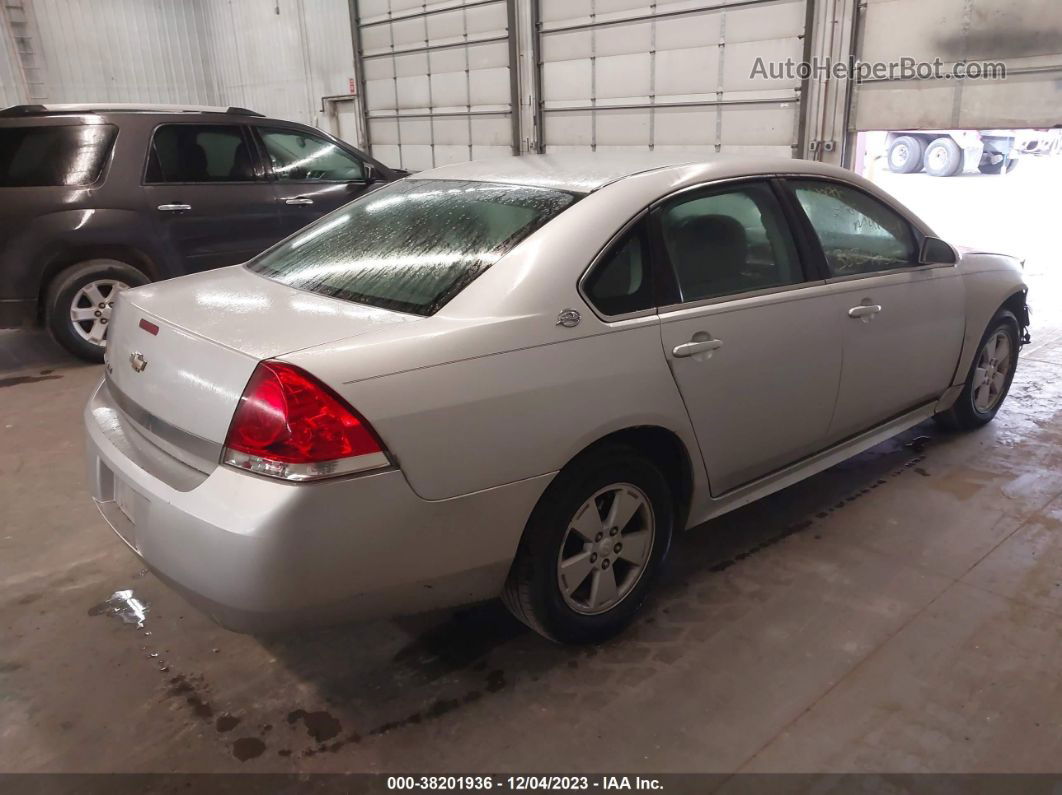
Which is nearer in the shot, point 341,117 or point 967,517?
point 967,517

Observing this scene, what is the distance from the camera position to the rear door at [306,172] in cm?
594

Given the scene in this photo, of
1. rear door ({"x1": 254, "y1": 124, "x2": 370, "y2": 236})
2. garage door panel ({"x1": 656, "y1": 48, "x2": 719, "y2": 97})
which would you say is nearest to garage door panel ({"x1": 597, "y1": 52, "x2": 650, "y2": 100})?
garage door panel ({"x1": 656, "y1": 48, "x2": 719, "y2": 97})

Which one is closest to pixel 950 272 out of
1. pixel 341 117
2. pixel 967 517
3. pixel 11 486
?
pixel 967 517

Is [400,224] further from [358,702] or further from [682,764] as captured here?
[682,764]

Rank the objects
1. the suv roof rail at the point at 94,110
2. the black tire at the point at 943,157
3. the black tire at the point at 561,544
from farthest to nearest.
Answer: the black tire at the point at 943,157, the suv roof rail at the point at 94,110, the black tire at the point at 561,544

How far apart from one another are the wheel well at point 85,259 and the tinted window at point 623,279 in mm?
4337

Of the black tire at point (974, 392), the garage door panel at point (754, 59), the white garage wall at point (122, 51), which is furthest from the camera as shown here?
the white garage wall at point (122, 51)

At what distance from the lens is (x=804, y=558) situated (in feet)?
9.42

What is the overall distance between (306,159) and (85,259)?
5.91 ft

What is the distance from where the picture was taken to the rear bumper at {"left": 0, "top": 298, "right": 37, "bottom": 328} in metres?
5.02

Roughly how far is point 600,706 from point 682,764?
0.28 metres

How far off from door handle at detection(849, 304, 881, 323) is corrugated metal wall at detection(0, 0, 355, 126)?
10266 mm

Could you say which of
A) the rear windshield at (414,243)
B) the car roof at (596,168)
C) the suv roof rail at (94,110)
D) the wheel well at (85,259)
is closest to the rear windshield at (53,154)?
the suv roof rail at (94,110)

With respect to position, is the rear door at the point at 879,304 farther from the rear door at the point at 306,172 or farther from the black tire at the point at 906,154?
the black tire at the point at 906,154
